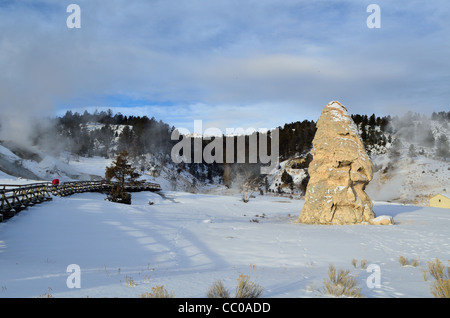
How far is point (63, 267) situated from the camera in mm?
8508

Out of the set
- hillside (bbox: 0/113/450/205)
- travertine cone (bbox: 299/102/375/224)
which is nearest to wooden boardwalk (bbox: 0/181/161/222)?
hillside (bbox: 0/113/450/205)

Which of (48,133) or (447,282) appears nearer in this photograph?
(447,282)

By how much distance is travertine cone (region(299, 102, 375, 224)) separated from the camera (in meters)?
18.6

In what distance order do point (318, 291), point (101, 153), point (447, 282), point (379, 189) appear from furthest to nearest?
point (101, 153) → point (379, 189) → point (318, 291) → point (447, 282)

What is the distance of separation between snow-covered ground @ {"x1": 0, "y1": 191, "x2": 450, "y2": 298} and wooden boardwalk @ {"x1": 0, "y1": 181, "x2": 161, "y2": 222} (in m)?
0.99

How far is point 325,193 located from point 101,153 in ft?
319

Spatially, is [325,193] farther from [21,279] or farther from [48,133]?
[48,133]

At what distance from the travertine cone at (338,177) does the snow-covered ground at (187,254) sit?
225 cm

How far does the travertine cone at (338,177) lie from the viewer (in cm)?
1861

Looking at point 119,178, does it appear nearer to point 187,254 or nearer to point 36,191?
point 36,191

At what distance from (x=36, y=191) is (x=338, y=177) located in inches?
848

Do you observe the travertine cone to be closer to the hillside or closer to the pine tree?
the pine tree
